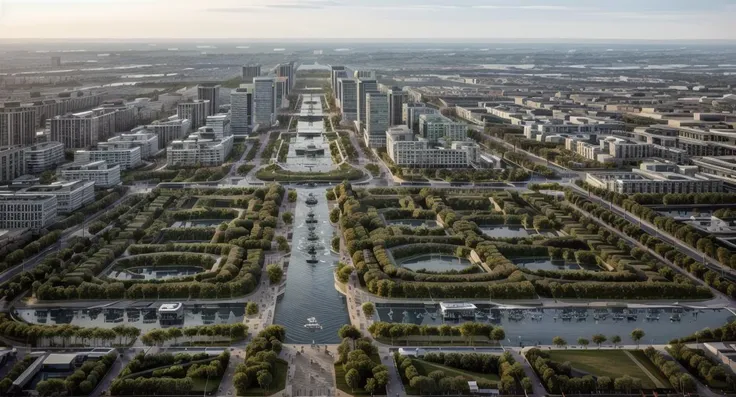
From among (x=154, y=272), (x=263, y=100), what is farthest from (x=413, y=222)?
(x=263, y=100)

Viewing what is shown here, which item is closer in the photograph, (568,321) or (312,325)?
(312,325)

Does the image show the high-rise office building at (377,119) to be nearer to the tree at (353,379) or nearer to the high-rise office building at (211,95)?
the high-rise office building at (211,95)

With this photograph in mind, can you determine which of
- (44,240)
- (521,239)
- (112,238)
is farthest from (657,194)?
(44,240)

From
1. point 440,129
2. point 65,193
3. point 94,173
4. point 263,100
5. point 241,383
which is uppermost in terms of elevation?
point 263,100

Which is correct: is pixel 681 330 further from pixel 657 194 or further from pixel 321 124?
pixel 321 124

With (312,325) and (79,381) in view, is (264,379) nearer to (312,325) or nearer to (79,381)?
(79,381)
